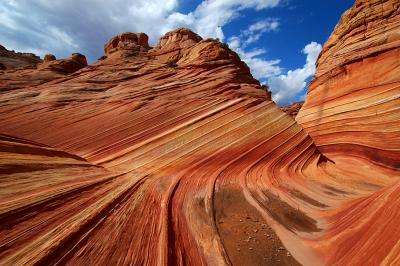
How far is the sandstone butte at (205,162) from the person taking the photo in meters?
3.96

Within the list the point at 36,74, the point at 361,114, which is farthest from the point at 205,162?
the point at 36,74

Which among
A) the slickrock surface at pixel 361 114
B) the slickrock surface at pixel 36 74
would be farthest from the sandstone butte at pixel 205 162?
the slickrock surface at pixel 36 74

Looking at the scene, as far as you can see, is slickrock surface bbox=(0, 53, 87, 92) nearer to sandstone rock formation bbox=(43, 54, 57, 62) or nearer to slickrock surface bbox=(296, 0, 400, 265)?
sandstone rock formation bbox=(43, 54, 57, 62)

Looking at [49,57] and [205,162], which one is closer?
[205,162]

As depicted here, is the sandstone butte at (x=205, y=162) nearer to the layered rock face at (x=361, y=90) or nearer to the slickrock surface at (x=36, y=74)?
the layered rock face at (x=361, y=90)

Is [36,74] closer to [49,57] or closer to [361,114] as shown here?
[49,57]

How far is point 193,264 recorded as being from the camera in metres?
3.97

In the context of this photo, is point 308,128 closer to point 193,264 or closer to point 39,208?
point 193,264

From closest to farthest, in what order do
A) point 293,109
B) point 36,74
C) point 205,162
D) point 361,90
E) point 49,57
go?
point 205,162
point 361,90
point 36,74
point 49,57
point 293,109

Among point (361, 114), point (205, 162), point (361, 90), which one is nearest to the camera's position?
point (205, 162)

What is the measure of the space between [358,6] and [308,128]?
7513mm

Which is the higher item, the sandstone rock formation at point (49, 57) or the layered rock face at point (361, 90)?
the sandstone rock formation at point (49, 57)

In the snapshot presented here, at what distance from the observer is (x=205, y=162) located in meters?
8.23

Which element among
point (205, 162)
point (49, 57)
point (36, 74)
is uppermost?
point (49, 57)
